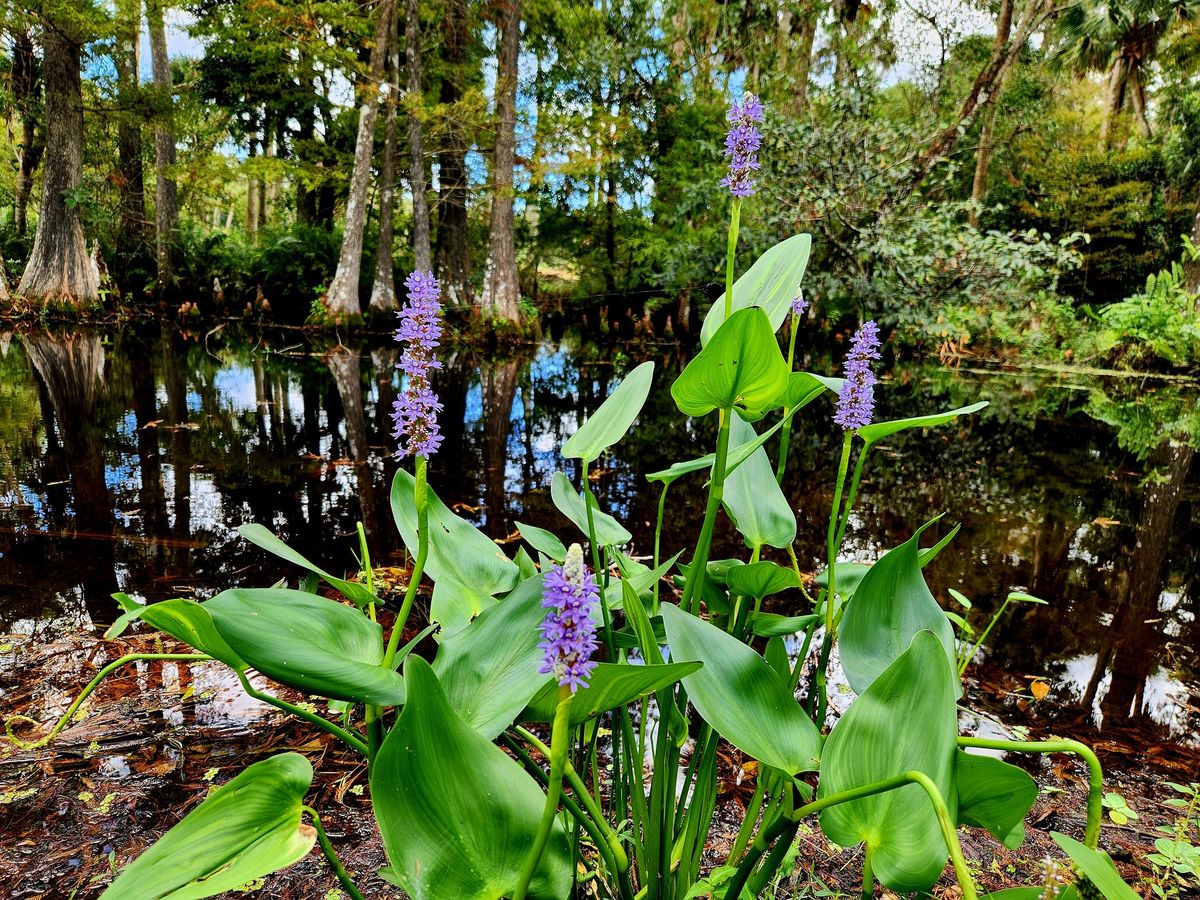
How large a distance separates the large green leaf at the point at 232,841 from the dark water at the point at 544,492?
6.27 feet

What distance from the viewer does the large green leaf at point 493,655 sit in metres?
0.80

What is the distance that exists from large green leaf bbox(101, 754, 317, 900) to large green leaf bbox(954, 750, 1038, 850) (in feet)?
2.26

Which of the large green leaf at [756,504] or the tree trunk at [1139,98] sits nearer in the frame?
the large green leaf at [756,504]

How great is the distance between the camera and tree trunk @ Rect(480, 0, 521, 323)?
1121 cm

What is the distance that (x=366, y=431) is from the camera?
17.0 ft

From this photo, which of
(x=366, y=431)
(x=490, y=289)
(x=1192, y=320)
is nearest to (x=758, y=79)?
(x=490, y=289)

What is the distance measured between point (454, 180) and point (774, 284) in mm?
14622

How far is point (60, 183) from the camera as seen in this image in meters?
11.9

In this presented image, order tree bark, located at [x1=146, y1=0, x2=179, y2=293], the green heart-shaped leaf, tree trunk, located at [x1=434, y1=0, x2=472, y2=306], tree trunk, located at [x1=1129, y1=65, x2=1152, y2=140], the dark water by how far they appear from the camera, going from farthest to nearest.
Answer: tree trunk, located at [x1=1129, y1=65, x2=1152, y2=140], tree bark, located at [x1=146, y1=0, x2=179, y2=293], tree trunk, located at [x1=434, y1=0, x2=472, y2=306], the dark water, the green heart-shaped leaf

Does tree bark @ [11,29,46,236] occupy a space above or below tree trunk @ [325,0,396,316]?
above

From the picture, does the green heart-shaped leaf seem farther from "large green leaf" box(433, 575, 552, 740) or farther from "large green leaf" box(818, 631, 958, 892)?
"large green leaf" box(818, 631, 958, 892)

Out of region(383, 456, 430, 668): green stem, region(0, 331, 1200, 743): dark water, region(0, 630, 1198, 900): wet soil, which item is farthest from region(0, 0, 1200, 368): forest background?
region(383, 456, 430, 668): green stem

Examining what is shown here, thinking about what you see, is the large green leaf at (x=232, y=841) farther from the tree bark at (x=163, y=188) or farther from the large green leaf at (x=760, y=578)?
the tree bark at (x=163, y=188)

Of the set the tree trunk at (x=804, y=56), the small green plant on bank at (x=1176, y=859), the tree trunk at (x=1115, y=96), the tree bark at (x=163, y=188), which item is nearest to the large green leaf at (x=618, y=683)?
the small green plant on bank at (x=1176, y=859)
